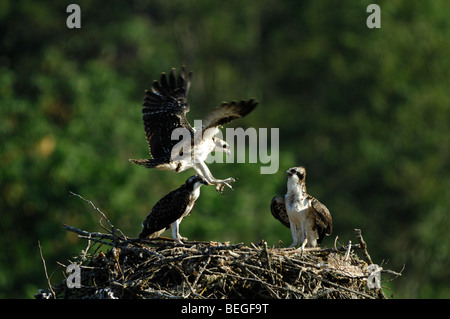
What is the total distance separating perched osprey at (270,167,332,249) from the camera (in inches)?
404

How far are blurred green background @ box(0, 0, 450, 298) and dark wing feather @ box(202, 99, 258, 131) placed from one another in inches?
462

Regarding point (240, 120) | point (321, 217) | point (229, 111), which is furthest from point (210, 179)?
point (240, 120)

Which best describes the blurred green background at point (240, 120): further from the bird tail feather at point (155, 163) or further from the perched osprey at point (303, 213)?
the perched osprey at point (303, 213)

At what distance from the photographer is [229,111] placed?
31.4ft

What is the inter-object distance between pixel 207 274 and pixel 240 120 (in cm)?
2388

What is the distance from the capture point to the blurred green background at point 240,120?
23.9 metres

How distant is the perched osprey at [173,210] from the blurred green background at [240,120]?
10928 mm

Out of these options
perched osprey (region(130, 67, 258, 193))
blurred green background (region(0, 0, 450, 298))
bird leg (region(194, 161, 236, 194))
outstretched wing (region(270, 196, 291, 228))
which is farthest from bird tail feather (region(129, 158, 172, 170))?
blurred green background (region(0, 0, 450, 298))

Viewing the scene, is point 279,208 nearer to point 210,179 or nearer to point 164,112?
point 210,179

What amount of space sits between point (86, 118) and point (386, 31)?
38.6ft

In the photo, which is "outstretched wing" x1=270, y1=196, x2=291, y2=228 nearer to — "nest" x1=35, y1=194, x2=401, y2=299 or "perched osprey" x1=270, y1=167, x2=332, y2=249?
"perched osprey" x1=270, y1=167, x2=332, y2=249

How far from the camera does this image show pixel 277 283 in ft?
30.6

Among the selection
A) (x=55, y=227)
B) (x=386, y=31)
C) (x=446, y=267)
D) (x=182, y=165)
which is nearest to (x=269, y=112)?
(x=386, y=31)

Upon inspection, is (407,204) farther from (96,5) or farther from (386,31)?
(96,5)
